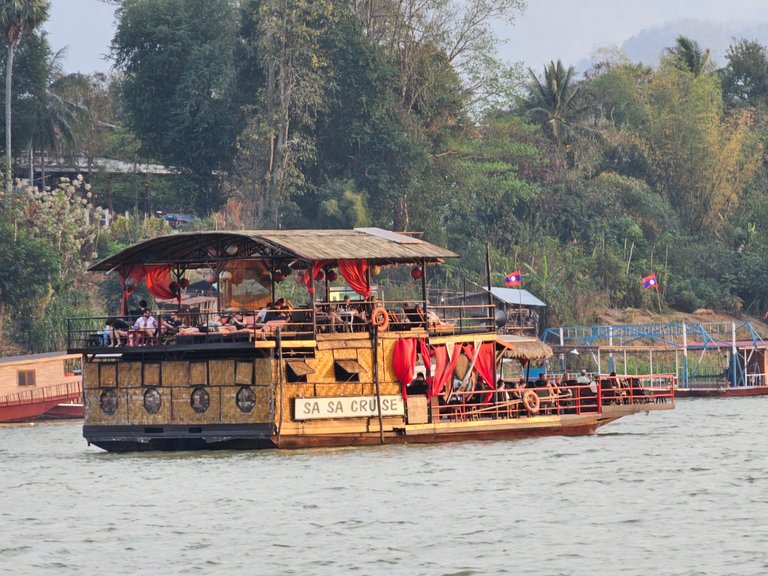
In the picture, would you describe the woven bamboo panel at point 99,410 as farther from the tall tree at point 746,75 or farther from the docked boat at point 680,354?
the tall tree at point 746,75

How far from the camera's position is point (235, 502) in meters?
25.6

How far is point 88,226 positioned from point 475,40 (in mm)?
18586

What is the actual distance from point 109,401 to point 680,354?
110ft

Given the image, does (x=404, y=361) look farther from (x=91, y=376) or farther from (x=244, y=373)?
(x=91, y=376)

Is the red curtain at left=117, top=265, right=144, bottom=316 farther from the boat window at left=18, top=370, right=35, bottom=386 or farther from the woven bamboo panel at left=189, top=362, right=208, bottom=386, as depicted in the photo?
the boat window at left=18, top=370, right=35, bottom=386

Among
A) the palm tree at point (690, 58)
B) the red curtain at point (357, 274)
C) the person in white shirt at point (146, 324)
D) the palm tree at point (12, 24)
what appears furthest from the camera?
the palm tree at point (690, 58)

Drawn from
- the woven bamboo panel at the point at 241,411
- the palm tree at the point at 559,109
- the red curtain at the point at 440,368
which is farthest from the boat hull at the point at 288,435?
the palm tree at the point at 559,109

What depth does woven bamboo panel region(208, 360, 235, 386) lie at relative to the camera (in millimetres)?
30922

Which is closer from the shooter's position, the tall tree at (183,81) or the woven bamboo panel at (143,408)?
the woven bamboo panel at (143,408)

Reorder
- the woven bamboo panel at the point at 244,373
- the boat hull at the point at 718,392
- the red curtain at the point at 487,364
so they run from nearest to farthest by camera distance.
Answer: the woven bamboo panel at the point at 244,373 < the red curtain at the point at 487,364 < the boat hull at the point at 718,392

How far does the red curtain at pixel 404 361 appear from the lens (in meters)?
32.2

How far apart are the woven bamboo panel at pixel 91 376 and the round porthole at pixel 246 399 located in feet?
10.4

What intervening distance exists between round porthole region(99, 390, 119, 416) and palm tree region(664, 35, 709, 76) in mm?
49898

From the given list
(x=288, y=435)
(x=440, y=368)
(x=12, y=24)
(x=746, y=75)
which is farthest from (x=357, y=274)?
(x=746, y=75)
